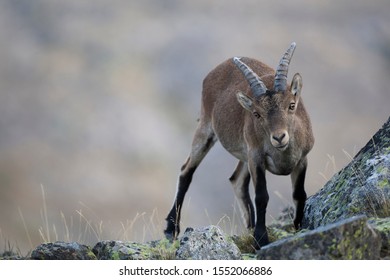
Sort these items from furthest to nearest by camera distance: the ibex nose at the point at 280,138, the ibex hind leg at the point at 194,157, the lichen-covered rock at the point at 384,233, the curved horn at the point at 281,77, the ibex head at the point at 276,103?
the ibex hind leg at the point at 194,157 → the curved horn at the point at 281,77 → the ibex head at the point at 276,103 → the ibex nose at the point at 280,138 → the lichen-covered rock at the point at 384,233

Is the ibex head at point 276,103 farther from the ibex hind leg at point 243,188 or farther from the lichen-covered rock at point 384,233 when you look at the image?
the ibex hind leg at point 243,188

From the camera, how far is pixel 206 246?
36.8 ft

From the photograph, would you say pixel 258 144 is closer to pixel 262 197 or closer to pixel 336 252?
pixel 262 197

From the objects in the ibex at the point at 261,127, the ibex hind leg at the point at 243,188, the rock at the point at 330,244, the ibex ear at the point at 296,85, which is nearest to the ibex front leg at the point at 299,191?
the ibex at the point at 261,127

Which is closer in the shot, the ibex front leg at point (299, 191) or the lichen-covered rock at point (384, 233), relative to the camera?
the lichen-covered rock at point (384, 233)

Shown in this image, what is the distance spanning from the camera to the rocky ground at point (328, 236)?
9.49 m

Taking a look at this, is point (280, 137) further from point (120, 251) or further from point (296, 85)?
point (120, 251)

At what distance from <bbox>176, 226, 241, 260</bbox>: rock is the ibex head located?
6.53 feet

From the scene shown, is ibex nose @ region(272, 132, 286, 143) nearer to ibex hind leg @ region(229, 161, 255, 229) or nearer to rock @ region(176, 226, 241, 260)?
rock @ region(176, 226, 241, 260)

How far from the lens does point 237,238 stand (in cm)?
1333

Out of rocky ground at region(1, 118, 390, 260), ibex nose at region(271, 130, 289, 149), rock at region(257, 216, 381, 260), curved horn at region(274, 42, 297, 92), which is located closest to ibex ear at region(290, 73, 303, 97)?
curved horn at region(274, 42, 297, 92)

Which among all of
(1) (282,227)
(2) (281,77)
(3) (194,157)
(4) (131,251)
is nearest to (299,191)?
(2) (281,77)

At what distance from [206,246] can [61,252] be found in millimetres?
1833
